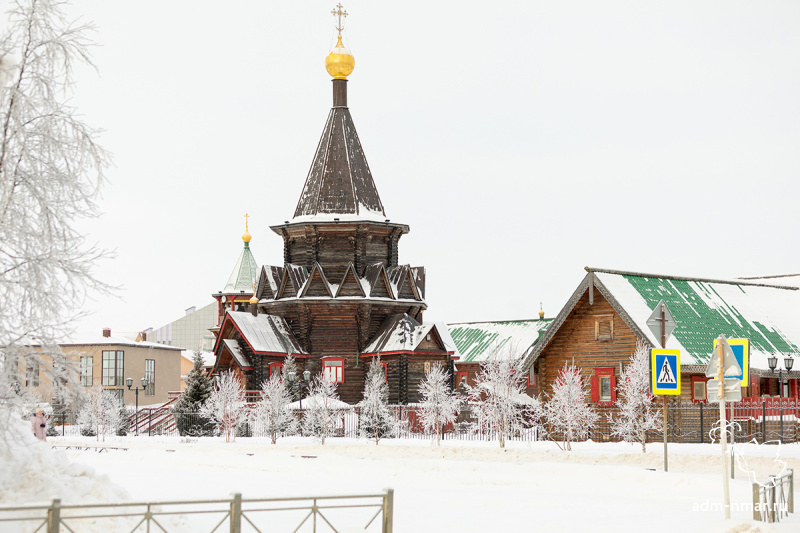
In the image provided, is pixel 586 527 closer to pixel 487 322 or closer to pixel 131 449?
pixel 131 449

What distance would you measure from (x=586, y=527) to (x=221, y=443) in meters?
24.3

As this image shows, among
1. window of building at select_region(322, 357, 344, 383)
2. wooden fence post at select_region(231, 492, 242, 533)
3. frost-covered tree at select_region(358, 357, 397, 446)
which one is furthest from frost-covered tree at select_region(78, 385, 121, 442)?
wooden fence post at select_region(231, 492, 242, 533)

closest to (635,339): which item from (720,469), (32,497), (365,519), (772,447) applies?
(772,447)

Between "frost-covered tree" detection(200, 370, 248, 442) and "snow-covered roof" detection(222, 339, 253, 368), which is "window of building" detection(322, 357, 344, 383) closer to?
"snow-covered roof" detection(222, 339, 253, 368)

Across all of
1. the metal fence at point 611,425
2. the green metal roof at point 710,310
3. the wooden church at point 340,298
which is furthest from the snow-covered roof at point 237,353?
the green metal roof at point 710,310

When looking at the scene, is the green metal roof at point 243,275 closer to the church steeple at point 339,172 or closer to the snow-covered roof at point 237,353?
the church steeple at point 339,172

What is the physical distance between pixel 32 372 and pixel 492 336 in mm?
49367

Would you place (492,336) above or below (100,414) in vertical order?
above

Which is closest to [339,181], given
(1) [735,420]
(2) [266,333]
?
(2) [266,333]

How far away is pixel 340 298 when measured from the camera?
5031cm

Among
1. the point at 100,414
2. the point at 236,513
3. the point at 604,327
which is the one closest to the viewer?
the point at 236,513

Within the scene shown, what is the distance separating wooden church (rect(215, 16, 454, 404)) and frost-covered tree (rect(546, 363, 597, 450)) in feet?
45.3

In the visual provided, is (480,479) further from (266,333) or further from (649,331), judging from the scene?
(266,333)

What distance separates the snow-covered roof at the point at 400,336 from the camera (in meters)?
49.2
